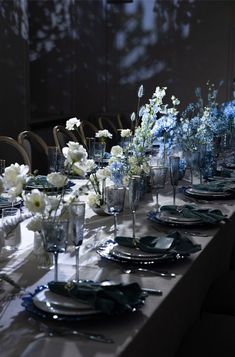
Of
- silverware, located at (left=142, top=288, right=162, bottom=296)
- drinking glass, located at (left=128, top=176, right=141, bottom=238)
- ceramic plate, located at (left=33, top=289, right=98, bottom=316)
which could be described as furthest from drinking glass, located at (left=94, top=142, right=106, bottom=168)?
ceramic plate, located at (left=33, top=289, right=98, bottom=316)

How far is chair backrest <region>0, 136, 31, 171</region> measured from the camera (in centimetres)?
387

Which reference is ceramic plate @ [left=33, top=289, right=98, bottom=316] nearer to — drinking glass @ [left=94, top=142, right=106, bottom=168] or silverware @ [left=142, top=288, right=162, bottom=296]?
silverware @ [left=142, top=288, right=162, bottom=296]

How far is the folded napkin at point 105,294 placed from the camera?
4.46 feet

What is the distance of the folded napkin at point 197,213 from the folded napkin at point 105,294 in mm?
854

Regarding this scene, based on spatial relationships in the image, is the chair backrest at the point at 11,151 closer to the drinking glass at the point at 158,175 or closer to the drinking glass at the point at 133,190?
the drinking glass at the point at 158,175

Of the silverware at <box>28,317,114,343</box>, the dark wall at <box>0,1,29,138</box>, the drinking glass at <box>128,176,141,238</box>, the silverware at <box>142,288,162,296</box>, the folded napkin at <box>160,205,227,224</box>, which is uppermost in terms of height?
the dark wall at <box>0,1,29,138</box>

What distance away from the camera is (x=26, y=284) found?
1.62 meters

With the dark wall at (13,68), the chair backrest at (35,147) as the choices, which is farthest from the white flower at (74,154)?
the dark wall at (13,68)

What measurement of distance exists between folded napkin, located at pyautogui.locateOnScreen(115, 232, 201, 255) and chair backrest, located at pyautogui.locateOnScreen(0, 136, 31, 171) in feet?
6.80

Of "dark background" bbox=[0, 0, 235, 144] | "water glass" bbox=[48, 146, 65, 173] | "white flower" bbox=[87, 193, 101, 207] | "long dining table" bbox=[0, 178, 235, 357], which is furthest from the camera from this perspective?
"dark background" bbox=[0, 0, 235, 144]

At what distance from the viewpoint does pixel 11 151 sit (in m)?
3.94

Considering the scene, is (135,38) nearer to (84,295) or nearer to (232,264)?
(232,264)

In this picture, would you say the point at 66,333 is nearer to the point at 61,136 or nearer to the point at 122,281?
the point at 122,281

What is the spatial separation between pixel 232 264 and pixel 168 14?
19.2 ft
